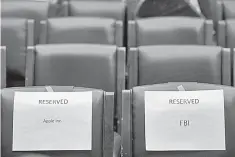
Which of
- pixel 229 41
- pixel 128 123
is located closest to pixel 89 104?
pixel 128 123

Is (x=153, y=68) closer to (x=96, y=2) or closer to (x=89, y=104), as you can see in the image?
(x=89, y=104)

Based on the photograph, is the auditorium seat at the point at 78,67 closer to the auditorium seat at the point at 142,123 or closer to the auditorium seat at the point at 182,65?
the auditorium seat at the point at 182,65

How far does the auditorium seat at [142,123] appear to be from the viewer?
0.84 metres

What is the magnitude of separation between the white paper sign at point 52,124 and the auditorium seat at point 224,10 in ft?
3.16

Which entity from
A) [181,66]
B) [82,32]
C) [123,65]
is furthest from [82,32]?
[181,66]

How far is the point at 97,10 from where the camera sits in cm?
174

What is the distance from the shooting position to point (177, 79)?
1116 mm

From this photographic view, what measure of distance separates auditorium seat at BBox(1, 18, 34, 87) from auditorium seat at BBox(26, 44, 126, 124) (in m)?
0.26

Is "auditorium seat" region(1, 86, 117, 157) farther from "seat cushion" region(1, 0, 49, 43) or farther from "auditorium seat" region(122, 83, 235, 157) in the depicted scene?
"seat cushion" region(1, 0, 49, 43)

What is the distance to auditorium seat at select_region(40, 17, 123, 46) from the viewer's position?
139 centimetres

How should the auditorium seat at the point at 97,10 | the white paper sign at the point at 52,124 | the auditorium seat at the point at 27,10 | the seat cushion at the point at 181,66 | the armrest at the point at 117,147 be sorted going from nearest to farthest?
the white paper sign at the point at 52,124 → the armrest at the point at 117,147 → the seat cushion at the point at 181,66 → the auditorium seat at the point at 27,10 → the auditorium seat at the point at 97,10

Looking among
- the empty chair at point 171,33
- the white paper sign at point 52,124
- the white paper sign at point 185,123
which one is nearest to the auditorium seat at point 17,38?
the empty chair at point 171,33

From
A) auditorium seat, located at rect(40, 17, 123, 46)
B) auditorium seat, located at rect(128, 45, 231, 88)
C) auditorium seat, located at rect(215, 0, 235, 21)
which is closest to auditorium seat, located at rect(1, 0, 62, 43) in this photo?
auditorium seat, located at rect(40, 17, 123, 46)

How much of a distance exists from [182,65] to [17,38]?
58cm
